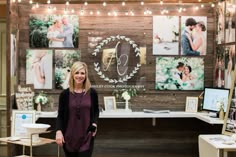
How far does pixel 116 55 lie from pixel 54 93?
1059 millimetres

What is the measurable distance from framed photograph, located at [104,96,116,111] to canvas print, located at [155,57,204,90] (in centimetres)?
67

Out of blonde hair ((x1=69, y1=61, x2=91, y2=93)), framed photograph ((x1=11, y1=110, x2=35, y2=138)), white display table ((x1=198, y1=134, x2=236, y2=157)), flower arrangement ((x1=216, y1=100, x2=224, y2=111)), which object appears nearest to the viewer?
blonde hair ((x1=69, y1=61, x2=91, y2=93))

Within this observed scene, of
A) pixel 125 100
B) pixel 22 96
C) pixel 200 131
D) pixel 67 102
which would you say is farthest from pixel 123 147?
pixel 67 102

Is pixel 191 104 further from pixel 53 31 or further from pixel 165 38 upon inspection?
pixel 53 31

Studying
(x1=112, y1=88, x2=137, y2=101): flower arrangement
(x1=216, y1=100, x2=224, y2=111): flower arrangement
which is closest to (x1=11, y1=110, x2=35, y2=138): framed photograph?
(x1=112, y1=88, x2=137, y2=101): flower arrangement

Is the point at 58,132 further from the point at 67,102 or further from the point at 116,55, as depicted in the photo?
the point at 116,55

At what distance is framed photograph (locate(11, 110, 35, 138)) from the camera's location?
5027mm

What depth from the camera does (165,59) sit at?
630 centimetres

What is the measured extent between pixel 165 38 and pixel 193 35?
1.36ft

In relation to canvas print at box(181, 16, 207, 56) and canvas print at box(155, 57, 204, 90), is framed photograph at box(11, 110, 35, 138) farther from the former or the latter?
canvas print at box(181, 16, 207, 56)

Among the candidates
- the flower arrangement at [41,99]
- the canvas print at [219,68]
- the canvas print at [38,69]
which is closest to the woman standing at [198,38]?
the canvas print at [219,68]

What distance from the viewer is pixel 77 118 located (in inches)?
152

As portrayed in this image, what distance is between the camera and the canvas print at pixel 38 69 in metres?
6.23

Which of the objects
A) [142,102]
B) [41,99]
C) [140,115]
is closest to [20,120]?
[41,99]
